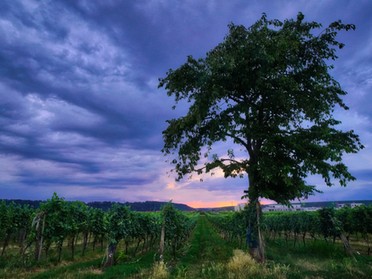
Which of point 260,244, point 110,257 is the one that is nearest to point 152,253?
point 110,257

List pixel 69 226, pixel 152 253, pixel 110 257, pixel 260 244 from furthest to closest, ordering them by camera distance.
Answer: pixel 152 253 < pixel 69 226 < pixel 110 257 < pixel 260 244

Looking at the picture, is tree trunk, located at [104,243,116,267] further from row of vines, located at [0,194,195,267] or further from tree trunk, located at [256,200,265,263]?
tree trunk, located at [256,200,265,263]

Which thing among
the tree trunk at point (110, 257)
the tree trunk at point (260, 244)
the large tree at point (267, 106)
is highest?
the large tree at point (267, 106)

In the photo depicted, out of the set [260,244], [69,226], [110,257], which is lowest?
[110,257]

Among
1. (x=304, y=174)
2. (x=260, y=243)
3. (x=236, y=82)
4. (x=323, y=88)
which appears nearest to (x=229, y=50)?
(x=236, y=82)

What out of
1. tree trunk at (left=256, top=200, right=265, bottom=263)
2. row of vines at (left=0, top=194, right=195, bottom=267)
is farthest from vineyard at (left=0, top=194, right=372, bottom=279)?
tree trunk at (left=256, top=200, right=265, bottom=263)

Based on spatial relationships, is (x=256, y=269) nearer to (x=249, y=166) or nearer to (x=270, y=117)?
(x=249, y=166)

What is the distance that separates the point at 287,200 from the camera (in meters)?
23.1

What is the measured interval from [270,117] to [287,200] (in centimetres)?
732

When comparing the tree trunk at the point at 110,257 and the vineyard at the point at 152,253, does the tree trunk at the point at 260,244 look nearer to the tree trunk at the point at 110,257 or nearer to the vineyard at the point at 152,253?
the vineyard at the point at 152,253

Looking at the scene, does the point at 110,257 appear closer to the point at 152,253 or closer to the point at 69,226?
the point at 69,226

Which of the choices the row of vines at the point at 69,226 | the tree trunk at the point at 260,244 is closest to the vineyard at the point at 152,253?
the row of vines at the point at 69,226

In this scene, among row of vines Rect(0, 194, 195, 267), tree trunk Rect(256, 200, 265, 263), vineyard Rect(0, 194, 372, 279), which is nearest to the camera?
vineyard Rect(0, 194, 372, 279)

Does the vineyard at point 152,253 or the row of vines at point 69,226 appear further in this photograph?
the row of vines at point 69,226
